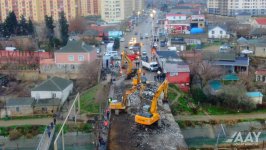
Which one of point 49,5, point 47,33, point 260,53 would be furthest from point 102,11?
point 260,53

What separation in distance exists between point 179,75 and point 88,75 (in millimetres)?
3990

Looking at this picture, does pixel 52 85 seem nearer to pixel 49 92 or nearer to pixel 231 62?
pixel 49 92

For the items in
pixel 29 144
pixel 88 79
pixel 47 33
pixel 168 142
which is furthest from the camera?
pixel 47 33

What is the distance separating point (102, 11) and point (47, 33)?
1114 cm

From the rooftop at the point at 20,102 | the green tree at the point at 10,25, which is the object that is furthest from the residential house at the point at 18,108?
the green tree at the point at 10,25

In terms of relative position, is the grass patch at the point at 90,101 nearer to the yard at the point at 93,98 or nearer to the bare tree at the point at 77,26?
the yard at the point at 93,98

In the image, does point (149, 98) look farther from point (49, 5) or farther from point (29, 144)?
point (49, 5)

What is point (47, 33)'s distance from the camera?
85.1 feet

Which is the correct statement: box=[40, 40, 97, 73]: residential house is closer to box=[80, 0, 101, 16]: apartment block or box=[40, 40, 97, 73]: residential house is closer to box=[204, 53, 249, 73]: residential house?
box=[204, 53, 249, 73]: residential house

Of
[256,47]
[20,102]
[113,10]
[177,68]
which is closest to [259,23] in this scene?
[256,47]

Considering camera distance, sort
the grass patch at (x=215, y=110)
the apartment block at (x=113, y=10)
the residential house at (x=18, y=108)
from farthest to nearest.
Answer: the apartment block at (x=113, y=10) < the grass patch at (x=215, y=110) < the residential house at (x=18, y=108)

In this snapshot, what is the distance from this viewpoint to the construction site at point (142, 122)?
9609 millimetres

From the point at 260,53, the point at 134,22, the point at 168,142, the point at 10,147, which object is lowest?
the point at 10,147

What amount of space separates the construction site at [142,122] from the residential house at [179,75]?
157 centimetres
